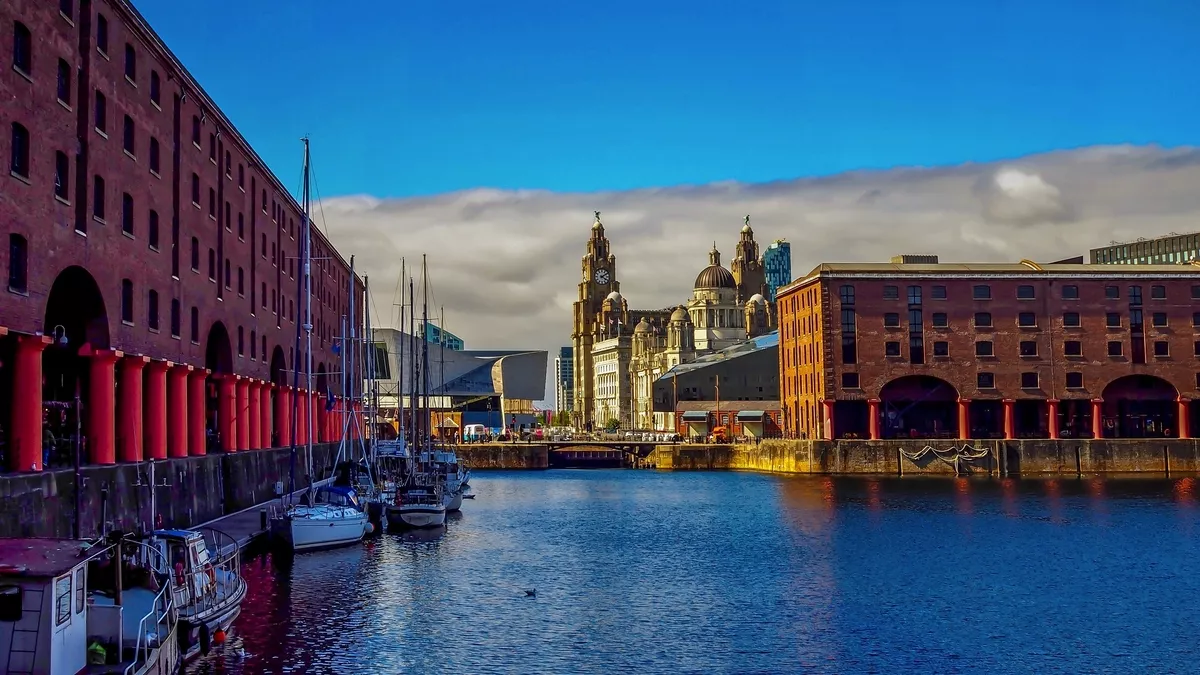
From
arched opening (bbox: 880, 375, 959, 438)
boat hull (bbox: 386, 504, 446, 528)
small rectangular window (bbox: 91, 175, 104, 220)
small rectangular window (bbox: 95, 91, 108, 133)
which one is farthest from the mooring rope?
small rectangular window (bbox: 95, 91, 108, 133)

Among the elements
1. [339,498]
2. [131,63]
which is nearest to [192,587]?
[131,63]

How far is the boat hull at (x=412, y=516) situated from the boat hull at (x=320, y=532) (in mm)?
8658

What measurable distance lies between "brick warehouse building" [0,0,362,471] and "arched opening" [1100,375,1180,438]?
81.0 m

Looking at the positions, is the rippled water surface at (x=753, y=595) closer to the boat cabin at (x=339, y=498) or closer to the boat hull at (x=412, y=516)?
the boat hull at (x=412, y=516)

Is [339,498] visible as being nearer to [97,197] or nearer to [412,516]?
[412,516]

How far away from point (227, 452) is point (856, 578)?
113 feet

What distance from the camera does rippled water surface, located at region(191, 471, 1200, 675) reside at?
36.9 m

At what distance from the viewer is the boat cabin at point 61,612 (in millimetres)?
24156

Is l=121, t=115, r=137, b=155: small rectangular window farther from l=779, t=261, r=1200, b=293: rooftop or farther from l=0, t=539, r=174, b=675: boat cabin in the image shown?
l=779, t=261, r=1200, b=293: rooftop

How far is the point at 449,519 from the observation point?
81625 mm

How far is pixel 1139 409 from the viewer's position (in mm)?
120875

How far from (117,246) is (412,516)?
26.5 metres

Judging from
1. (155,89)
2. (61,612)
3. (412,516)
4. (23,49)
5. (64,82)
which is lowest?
(412,516)

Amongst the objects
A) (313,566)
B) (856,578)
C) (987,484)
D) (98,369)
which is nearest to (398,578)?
(313,566)
